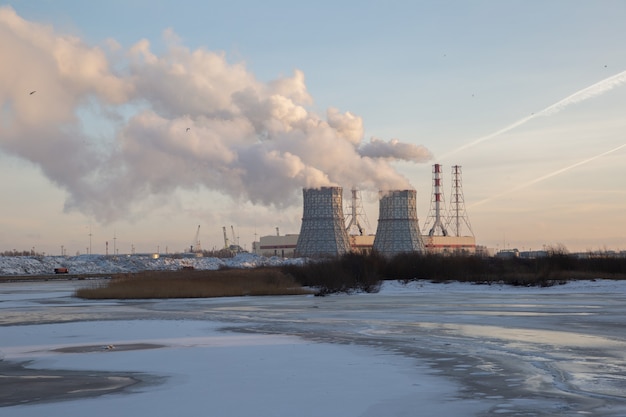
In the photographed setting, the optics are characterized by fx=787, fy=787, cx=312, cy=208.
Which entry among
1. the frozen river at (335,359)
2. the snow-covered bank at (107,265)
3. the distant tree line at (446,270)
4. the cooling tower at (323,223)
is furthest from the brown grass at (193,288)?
the snow-covered bank at (107,265)

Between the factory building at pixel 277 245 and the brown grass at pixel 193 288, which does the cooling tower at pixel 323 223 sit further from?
the factory building at pixel 277 245

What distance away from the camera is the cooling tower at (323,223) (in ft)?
274

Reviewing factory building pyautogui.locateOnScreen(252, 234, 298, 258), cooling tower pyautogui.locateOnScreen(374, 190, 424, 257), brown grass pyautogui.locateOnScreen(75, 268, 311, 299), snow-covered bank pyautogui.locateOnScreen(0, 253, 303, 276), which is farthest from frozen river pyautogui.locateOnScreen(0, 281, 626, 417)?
factory building pyautogui.locateOnScreen(252, 234, 298, 258)

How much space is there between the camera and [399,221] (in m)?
90.9

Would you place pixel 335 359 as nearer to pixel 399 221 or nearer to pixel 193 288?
pixel 193 288

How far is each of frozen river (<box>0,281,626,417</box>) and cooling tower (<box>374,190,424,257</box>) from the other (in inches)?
2431

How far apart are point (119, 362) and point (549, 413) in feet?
27.9

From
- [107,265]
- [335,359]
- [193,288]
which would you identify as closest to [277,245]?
[107,265]

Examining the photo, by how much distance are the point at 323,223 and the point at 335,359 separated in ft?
230

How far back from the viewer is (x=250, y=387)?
Result: 11883mm

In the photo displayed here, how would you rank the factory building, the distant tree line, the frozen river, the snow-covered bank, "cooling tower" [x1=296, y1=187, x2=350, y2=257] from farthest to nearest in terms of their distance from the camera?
the factory building
the snow-covered bank
"cooling tower" [x1=296, y1=187, x2=350, y2=257]
the distant tree line
the frozen river

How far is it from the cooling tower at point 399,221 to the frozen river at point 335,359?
203 ft

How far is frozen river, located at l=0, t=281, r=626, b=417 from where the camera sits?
1047 centimetres

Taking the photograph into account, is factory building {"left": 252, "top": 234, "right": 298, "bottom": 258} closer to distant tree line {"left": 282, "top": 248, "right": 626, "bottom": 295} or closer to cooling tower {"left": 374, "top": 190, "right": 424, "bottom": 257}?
cooling tower {"left": 374, "top": 190, "right": 424, "bottom": 257}
